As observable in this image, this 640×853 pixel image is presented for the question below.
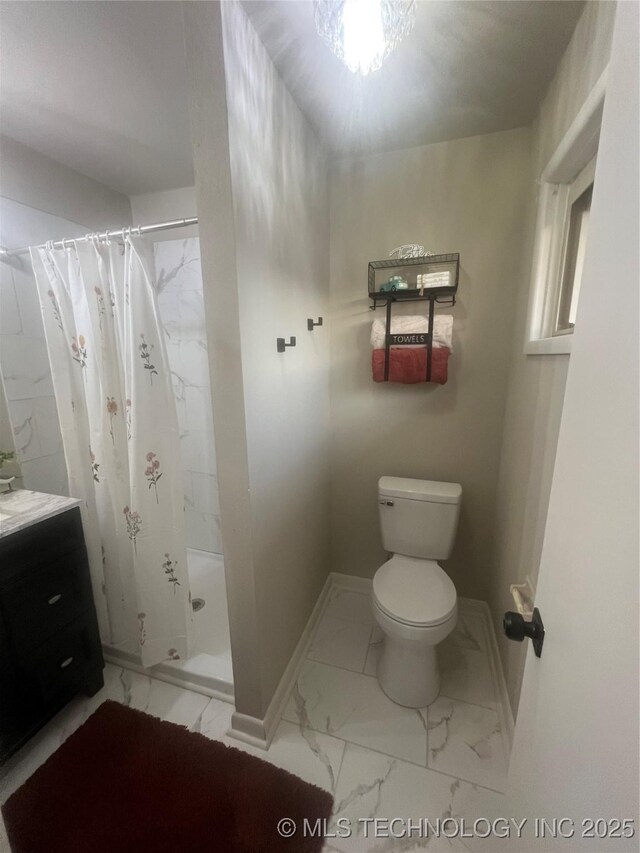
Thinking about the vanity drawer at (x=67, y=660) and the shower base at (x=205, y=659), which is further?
the shower base at (x=205, y=659)

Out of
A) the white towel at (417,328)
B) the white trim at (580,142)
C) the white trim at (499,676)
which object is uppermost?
the white trim at (580,142)

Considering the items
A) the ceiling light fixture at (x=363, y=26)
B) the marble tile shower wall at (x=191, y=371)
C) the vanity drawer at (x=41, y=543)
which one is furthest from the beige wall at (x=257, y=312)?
the marble tile shower wall at (x=191, y=371)

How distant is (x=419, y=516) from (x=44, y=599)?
157cm

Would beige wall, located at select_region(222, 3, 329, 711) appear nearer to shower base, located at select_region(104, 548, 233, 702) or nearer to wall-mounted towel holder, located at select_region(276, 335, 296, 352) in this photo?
wall-mounted towel holder, located at select_region(276, 335, 296, 352)

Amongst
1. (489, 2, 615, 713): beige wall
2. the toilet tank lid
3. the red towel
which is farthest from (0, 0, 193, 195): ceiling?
the toilet tank lid

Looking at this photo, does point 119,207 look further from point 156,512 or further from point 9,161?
point 156,512

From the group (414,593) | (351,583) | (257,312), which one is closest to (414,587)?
(414,593)

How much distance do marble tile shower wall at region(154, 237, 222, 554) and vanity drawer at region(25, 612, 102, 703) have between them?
937 millimetres

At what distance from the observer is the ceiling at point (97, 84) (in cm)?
97

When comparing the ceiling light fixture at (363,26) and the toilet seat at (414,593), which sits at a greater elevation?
the ceiling light fixture at (363,26)

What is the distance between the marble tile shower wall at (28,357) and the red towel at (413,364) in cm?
165

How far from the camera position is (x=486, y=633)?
5.71ft

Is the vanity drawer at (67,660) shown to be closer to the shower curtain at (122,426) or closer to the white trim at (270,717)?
the shower curtain at (122,426)

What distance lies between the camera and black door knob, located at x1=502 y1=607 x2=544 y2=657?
0.62m
